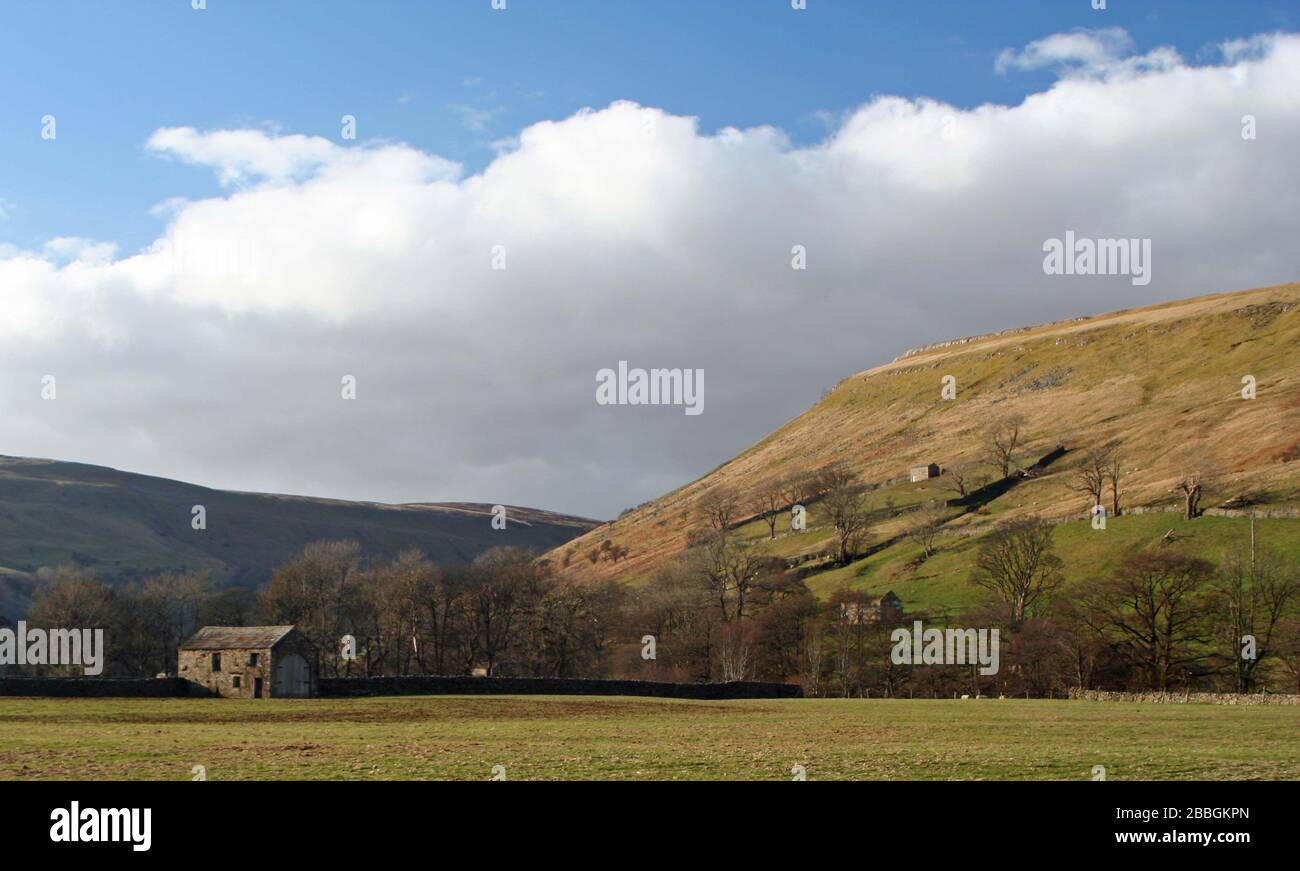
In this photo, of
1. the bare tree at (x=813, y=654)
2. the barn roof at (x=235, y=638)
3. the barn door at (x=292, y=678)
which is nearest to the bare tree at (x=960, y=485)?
the bare tree at (x=813, y=654)

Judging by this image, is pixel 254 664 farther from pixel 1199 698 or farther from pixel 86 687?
pixel 1199 698

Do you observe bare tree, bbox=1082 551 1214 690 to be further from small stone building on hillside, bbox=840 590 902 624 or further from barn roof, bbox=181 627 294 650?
barn roof, bbox=181 627 294 650

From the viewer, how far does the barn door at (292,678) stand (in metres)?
75.9

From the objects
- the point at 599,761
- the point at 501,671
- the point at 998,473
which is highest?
the point at 998,473

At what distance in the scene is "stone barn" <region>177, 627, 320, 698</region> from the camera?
76.5 metres

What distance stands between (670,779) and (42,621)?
112 metres

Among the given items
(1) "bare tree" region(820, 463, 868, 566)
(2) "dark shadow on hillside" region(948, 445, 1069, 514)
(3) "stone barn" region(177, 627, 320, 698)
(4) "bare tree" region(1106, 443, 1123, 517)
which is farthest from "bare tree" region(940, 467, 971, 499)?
(3) "stone barn" region(177, 627, 320, 698)

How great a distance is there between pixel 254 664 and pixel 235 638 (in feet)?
11.4

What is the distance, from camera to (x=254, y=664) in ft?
255

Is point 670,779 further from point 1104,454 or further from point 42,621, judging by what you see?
point 1104,454

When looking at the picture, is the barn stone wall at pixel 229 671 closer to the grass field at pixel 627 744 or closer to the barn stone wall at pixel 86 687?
the barn stone wall at pixel 86 687

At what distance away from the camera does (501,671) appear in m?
115
